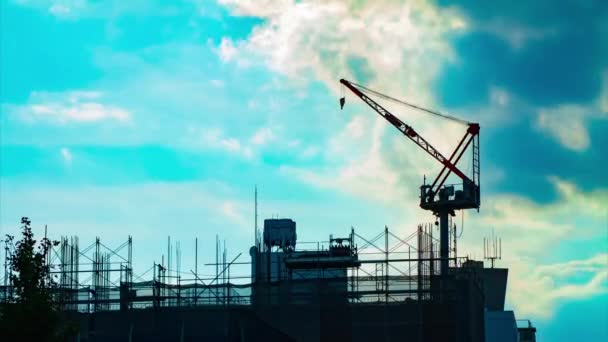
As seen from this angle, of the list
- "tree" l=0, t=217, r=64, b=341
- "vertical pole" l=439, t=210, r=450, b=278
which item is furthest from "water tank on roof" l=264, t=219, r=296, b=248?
"tree" l=0, t=217, r=64, b=341

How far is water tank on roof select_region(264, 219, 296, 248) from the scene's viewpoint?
10050cm

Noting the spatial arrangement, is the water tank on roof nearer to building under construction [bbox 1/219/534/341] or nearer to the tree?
building under construction [bbox 1/219/534/341]

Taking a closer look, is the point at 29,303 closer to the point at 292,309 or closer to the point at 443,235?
the point at 292,309

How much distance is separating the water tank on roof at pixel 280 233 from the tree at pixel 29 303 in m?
59.0

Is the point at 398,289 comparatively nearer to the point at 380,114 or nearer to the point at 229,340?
the point at 229,340

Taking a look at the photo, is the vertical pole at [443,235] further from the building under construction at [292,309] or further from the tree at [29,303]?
the tree at [29,303]

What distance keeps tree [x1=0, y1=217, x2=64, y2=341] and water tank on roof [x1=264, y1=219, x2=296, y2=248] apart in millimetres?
58952

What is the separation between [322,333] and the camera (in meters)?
71.5

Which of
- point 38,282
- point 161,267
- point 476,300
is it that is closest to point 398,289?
point 476,300

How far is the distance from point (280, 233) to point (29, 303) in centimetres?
6157

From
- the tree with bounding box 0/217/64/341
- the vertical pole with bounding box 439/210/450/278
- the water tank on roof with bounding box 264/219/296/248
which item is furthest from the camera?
the vertical pole with bounding box 439/210/450/278

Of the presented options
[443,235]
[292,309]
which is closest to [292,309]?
[292,309]

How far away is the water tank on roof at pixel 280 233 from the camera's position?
100500 millimetres

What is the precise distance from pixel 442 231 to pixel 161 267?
126 feet
